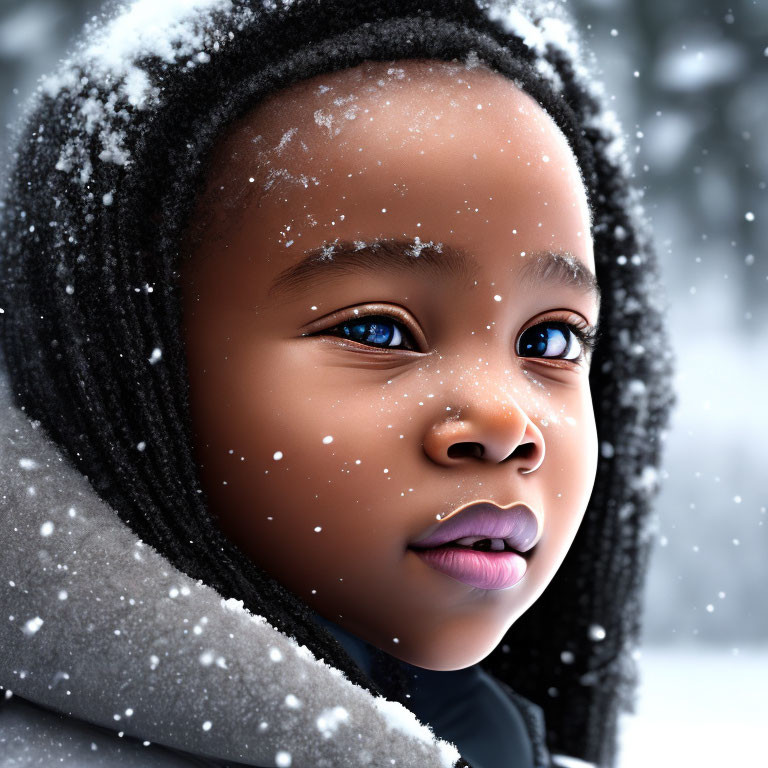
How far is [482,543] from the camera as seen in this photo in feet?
2.81

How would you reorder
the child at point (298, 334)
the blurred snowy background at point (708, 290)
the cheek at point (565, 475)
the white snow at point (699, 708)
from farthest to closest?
the blurred snowy background at point (708, 290) < the white snow at point (699, 708) < the cheek at point (565, 475) < the child at point (298, 334)

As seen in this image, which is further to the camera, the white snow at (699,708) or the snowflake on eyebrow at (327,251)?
the white snow at (699,708)

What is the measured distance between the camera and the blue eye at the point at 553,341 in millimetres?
935

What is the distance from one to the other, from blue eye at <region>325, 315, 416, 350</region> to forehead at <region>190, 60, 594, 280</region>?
0.26ft

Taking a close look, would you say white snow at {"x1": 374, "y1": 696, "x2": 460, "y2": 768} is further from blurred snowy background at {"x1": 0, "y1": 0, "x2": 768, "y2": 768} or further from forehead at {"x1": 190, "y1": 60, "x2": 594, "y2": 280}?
blurred snowy background at {"x1": 0, "y1": 0, "x2": 768, "y2": 768}

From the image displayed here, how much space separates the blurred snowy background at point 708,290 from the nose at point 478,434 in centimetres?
216

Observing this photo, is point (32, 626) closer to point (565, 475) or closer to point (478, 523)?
point (478, 523)

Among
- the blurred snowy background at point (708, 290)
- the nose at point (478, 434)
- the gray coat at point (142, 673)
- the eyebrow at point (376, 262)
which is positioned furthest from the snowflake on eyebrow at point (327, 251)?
the blurred snowy background at point (708, 290)

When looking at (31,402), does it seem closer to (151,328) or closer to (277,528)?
(151,328)

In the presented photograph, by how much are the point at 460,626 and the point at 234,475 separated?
0.84 ft

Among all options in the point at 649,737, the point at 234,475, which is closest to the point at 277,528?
the point at 234,475

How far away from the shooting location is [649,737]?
2180 millimetres

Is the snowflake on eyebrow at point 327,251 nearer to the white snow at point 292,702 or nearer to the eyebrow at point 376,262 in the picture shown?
the eyebrow at point 376,262

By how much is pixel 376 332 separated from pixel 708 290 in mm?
2627
